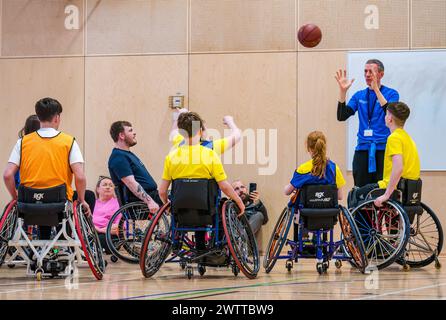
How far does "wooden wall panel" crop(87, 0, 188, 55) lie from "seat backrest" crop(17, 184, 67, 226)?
3.72m

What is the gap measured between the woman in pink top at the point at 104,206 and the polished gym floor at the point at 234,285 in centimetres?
157

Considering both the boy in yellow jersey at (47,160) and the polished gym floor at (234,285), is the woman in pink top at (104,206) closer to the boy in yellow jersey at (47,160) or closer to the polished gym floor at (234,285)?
the polished gym floor at (234,285)

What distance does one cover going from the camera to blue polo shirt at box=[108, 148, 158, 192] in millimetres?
7133

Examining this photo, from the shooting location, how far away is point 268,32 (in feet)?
28.9

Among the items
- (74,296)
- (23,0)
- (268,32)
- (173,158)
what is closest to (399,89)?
(268,32)

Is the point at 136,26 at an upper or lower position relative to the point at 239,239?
upper

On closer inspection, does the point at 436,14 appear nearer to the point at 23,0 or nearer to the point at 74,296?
the point at 23,0

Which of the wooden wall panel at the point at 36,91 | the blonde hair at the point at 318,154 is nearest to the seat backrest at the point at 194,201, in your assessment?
the blonde hair at the point at 318,154

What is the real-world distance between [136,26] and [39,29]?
3.51 ft

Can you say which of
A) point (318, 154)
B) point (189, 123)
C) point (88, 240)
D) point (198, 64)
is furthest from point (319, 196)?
point (198, 64)

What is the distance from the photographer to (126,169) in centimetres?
712

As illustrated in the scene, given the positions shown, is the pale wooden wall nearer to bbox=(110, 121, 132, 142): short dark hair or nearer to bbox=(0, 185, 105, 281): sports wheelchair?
bbox=(110, 121, 132, 142): short dark hair

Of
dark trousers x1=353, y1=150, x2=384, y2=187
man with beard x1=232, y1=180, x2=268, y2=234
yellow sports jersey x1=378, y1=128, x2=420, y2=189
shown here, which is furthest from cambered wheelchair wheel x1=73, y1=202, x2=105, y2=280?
man with beard x1=232, y1=180, x2=268, y2=234

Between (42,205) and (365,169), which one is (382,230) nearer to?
(365,169)
